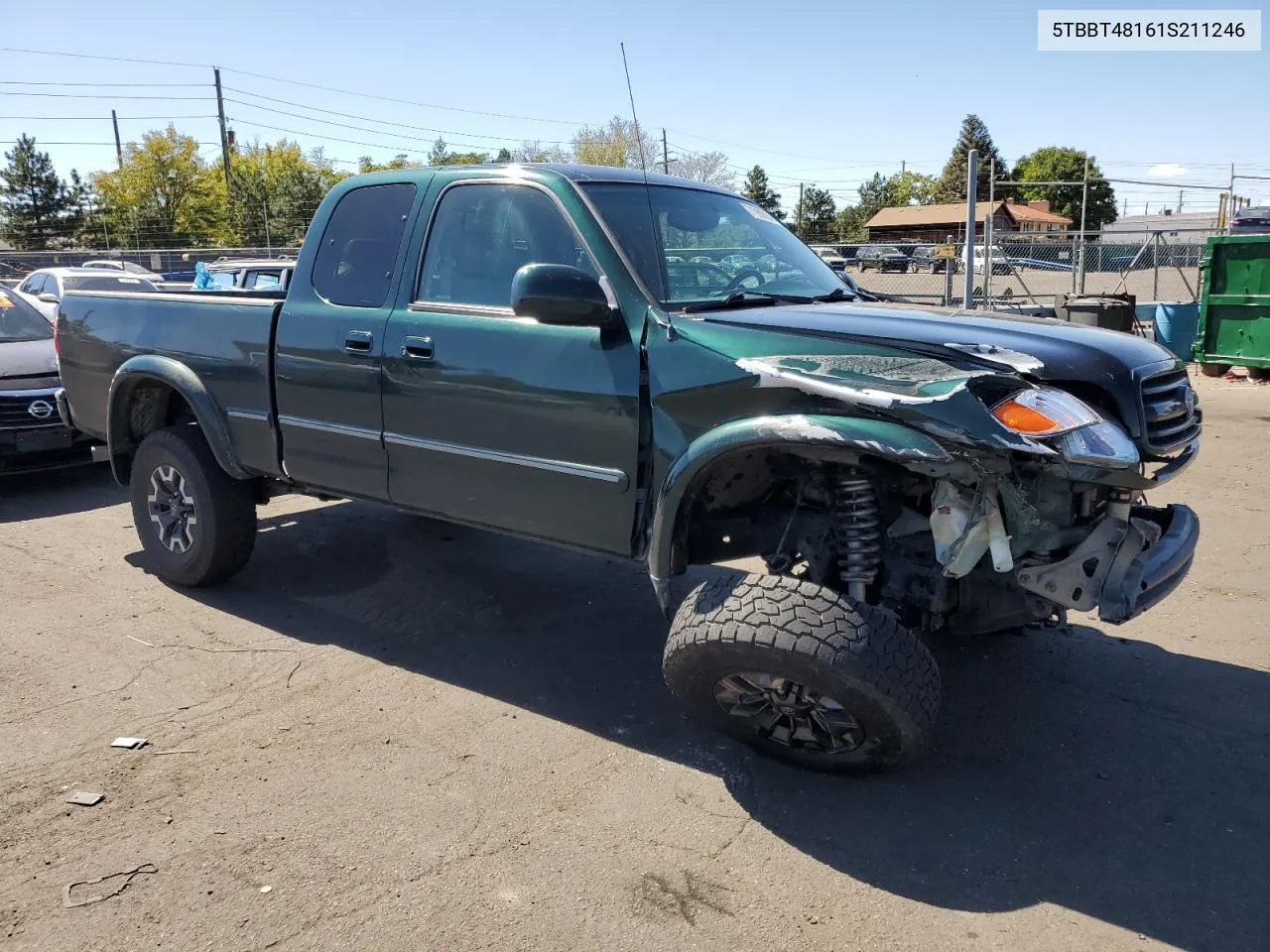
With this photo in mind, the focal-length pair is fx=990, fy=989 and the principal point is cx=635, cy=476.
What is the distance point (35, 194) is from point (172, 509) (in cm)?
5861

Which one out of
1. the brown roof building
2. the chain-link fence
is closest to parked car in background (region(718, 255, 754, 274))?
the chain-link fence

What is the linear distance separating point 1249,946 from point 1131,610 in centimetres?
94

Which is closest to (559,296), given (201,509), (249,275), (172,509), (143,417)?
(201,509)

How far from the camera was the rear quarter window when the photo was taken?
4324mm

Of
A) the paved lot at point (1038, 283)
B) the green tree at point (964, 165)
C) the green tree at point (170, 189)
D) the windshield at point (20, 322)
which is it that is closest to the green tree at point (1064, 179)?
the green tree at point (964, 165)

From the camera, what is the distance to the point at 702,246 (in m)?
4.07

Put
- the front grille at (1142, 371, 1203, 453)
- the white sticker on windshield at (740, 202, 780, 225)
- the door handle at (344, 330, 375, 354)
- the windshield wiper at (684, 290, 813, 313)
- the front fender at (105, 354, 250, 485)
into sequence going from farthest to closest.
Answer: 1. the front fender at (105, 354, 250, 485)
2. the white sticker on windshield at (740, 202, 780, 225)
3. the door handle at (344, 330, 375, 354)
4. the windshield wiper at (684, 290, 813, 313)
5. the front grille at (1142, 371, 1203, 453)

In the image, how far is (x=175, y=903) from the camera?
278 cm

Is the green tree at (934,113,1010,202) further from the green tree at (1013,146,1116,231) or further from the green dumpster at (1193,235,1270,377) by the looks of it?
the green dumpster at (1193,235,1270,377)

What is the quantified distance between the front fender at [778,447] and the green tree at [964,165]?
81507 mm

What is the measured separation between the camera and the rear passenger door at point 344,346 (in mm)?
4266

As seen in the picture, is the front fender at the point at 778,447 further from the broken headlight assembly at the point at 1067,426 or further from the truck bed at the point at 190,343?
the truck bed at the point at 190,343

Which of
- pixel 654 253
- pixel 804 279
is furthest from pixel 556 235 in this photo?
pixel 804 279

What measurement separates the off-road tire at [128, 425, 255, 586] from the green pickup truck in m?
0.34
